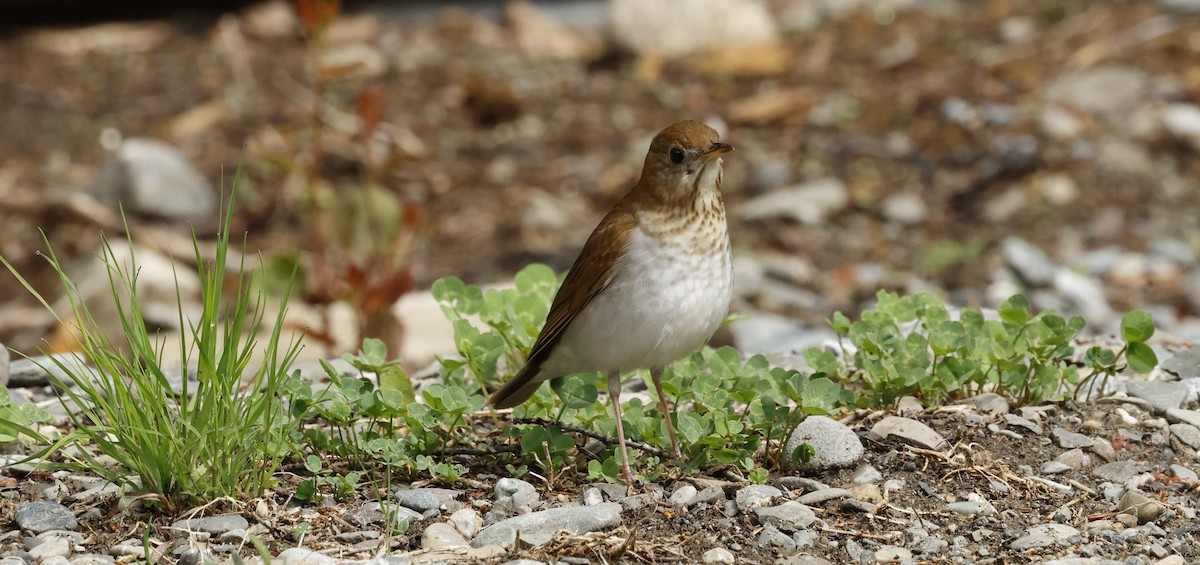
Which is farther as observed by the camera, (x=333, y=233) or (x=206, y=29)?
Answer: (x=206, y=29)

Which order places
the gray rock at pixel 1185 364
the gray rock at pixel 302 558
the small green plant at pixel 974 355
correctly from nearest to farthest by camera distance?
the gray rock at pixel 302 558, the small green plant at pixel 974 355, the gray rock at pixel 1185 364

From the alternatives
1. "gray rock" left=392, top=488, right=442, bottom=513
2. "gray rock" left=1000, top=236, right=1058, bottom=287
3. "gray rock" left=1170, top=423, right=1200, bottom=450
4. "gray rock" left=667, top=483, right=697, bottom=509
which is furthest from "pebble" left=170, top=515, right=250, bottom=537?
"gray rock" left=1000, top=236, right=1058, bottom=287

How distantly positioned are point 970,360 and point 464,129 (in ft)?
21.0

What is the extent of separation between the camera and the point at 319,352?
661cm

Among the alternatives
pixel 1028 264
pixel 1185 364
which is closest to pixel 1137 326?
pixel 1185 364

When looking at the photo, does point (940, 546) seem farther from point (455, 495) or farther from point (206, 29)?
point (206, 29)

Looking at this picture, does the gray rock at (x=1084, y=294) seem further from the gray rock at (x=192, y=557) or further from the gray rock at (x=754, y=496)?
the gray rock at (x=192, y=557)

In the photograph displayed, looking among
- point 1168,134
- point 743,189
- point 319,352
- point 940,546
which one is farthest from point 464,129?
point 940,546

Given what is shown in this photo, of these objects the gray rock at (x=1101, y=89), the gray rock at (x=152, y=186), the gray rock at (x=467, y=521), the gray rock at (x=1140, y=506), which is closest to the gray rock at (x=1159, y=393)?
the gray rock at (x=1140, y=506)

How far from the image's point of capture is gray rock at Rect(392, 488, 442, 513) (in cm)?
382

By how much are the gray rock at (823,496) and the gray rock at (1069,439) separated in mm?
779

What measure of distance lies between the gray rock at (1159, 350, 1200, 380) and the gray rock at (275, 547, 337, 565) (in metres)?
2.97

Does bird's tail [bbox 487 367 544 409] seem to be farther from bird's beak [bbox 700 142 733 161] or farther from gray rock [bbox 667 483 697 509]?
bird's beak [bbox 700 142 733 161]

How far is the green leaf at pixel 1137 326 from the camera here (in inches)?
169
